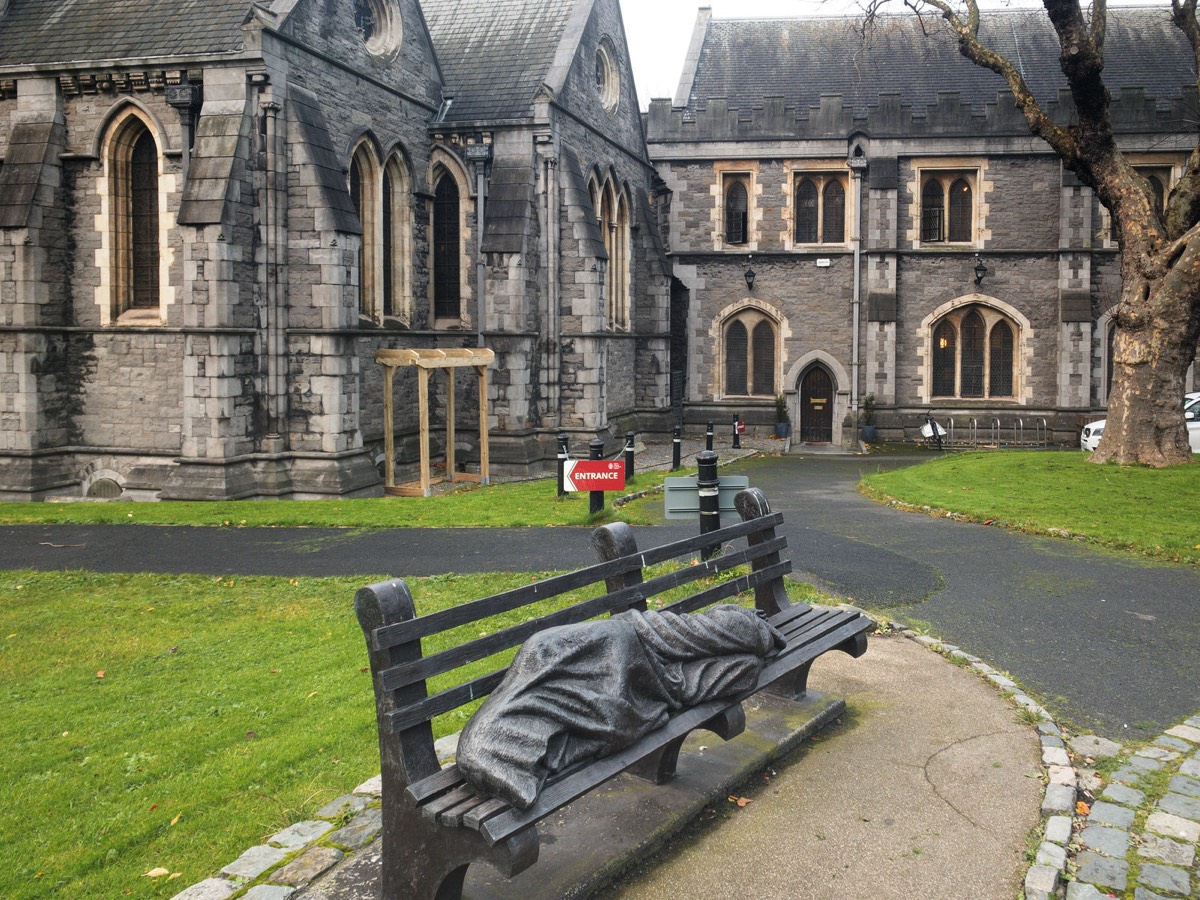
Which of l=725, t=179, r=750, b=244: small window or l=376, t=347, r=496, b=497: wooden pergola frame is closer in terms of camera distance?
l=376, t=347, r=496, b=497: wooden pergola frame

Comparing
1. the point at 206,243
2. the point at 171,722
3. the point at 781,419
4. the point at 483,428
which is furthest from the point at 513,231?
the point at 171,722

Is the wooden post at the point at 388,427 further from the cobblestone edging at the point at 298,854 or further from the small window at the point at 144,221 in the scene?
the cobblestone edging at the point at 298,854

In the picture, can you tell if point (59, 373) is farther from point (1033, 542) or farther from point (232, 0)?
point (1033, 542)

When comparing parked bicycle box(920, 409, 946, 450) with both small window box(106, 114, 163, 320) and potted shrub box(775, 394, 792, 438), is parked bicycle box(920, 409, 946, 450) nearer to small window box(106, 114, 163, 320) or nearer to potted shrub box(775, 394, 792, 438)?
potted shrub box(775, 394, 792, 438)

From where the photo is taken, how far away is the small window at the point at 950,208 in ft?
92.1

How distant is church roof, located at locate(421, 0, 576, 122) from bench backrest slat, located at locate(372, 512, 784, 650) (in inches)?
665

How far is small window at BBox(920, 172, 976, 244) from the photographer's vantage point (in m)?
28.1

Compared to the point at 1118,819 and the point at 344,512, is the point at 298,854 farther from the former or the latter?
the point at 344,512

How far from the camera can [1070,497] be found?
15.0 meters

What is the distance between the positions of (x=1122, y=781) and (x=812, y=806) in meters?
1.72

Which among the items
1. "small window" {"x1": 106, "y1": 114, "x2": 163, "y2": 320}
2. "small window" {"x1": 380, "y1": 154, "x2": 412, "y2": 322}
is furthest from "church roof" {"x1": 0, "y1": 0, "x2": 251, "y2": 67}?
"small window" {"x1": 380, "y1": 154, "x2": 412, "y2": 322}

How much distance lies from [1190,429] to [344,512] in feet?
56.4

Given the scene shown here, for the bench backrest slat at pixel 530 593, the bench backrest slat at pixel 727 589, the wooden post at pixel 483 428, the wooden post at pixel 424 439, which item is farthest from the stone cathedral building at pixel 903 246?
the bench backrest slat at pixel 530 593

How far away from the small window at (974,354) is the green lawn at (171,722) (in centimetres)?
2022
